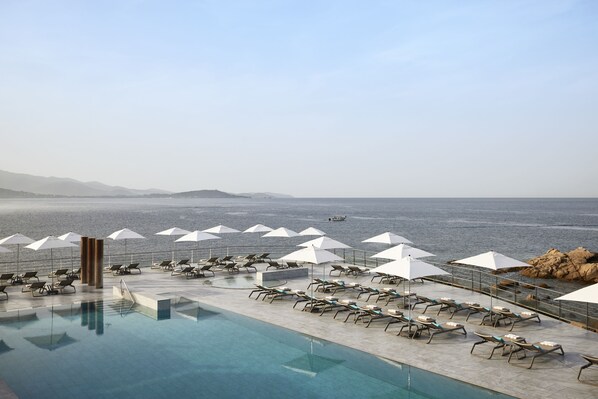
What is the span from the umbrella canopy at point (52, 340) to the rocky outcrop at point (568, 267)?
36.8 m

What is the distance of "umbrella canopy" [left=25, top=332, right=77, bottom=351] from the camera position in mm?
11977

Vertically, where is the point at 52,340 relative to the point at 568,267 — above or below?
above

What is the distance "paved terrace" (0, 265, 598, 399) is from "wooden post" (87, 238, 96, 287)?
41 cm

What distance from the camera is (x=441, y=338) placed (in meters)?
12.8

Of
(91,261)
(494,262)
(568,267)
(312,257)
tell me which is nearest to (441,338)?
(494,262)

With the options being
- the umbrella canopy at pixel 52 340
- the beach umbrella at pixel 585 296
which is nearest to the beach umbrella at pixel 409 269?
the beach umbrella at pixel 585 296

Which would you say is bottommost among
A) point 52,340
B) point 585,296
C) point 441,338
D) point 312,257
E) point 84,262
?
point 52,340

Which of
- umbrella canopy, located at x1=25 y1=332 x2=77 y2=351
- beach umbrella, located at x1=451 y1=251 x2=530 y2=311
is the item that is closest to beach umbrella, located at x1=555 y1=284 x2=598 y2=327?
beach umbrella, located at x1=451 y1=251 x2=530 y2=311

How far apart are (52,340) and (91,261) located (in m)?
7.56

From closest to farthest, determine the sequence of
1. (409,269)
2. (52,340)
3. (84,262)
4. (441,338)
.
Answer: (52,340) → (441,338) → (409,269) → (84,262)

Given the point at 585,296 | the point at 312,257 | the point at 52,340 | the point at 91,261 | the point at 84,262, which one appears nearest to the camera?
the point at 585,296

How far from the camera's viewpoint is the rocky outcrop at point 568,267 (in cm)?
3774

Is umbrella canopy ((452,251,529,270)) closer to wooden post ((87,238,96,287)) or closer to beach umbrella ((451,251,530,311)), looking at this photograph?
beach umbrella ((451,251,530,311))

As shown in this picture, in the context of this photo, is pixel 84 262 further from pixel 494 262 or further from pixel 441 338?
pixel 494 262
